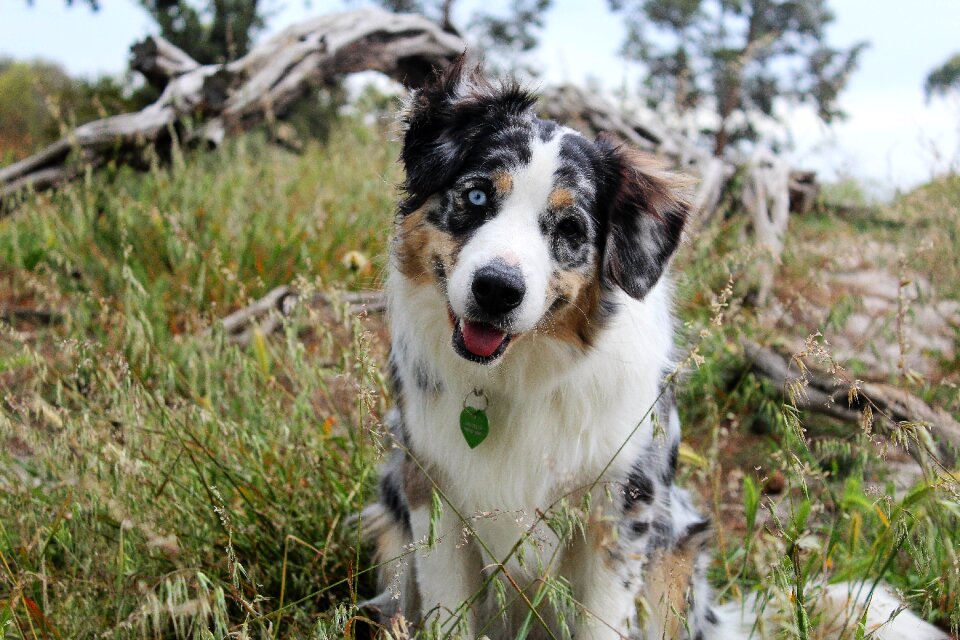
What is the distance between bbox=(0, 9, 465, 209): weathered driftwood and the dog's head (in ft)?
10.4

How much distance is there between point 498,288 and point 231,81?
4.66 m

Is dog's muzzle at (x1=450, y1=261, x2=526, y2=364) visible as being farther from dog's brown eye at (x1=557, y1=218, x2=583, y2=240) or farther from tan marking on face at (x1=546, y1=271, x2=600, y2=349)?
dog's brown eye at (x1=557, y1=218, x2=583, y2=240)

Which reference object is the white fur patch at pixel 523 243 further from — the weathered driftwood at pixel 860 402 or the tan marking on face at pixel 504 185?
the weathered driftwood at pixel 860 402

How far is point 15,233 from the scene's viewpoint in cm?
545

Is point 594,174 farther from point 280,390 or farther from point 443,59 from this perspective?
point 443,59

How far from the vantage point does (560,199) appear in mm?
2387

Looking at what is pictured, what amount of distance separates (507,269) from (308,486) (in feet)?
4.24

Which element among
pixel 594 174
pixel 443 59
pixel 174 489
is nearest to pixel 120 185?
pixel 443 59

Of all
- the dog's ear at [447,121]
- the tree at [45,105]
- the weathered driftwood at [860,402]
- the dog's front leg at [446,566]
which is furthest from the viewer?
the tree at [45,105]

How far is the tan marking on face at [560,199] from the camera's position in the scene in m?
2.38

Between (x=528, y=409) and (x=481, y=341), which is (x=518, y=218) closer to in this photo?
(x=481, y=341)

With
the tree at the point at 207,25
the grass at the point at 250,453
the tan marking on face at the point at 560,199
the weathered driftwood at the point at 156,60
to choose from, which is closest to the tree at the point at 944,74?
the grass at the point at 250,453

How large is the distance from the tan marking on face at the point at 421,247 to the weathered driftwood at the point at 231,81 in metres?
3.32

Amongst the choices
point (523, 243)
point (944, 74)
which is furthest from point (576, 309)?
point (944, 74)
